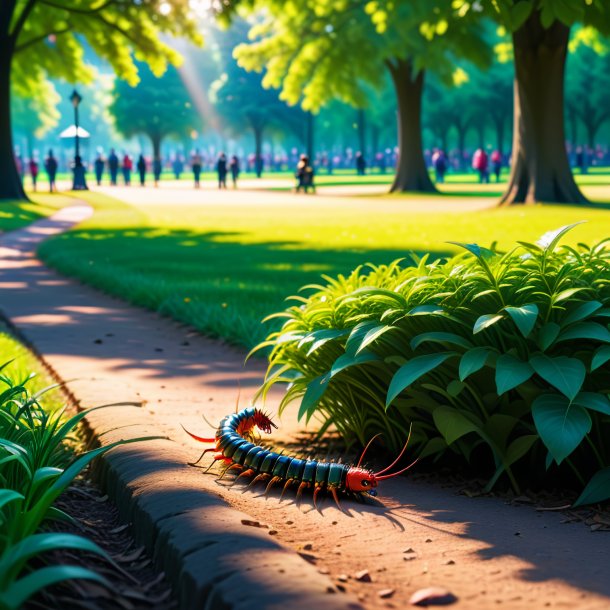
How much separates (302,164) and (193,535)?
41.4m

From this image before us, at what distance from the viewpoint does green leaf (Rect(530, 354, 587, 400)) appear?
3.73 m

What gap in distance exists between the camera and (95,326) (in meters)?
8.77

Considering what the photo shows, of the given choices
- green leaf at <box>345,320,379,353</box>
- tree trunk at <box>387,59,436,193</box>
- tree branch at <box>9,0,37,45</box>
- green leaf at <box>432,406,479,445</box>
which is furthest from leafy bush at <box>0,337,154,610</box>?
tree trunk at <box>387,59,436,193</box>

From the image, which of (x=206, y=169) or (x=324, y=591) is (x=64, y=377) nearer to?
(x=324, y=591)

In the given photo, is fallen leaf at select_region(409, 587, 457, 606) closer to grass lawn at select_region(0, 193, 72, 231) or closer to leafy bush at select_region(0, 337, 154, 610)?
leafy bush at select_region(0, 337, 154, 610)

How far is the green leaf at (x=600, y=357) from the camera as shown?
3.77 m

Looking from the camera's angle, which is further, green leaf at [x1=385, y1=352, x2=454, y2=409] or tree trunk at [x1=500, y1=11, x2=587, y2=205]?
tree trunk at [x1=500, y1=11, x2=587, y2=205]

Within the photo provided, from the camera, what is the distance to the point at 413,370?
400 centimetres

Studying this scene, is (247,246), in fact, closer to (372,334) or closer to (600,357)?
(372,334)

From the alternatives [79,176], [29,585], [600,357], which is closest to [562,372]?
[600,357]

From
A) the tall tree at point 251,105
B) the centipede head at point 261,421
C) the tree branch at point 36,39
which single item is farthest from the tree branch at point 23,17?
the tall tree at point 251,105

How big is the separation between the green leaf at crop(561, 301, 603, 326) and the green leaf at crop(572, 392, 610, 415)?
0.30 m

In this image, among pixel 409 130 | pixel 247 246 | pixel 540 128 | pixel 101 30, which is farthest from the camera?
pixel 409 130

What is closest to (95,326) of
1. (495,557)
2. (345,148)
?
(495,557)
